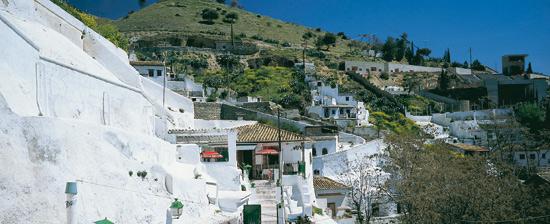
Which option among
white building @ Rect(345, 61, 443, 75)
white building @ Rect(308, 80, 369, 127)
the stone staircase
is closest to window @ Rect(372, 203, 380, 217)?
the stone staircase

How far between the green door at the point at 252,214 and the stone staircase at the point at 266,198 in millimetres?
527

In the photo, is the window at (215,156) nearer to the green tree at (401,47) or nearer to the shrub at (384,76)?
the shrub at (384,76)

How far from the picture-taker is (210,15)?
119m

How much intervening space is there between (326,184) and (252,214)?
12.7 meters

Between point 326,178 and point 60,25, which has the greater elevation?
point 60,25

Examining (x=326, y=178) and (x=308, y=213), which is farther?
(x=326, y=178)

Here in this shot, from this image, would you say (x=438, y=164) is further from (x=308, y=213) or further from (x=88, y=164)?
(x=88, y=164)

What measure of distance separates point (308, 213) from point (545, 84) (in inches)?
2427

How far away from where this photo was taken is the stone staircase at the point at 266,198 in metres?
26.2

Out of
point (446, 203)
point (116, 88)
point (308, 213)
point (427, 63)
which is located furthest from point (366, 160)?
point (427, 63)

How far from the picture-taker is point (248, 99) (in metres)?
57.2

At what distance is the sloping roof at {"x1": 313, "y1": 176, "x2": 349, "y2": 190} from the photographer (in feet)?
120

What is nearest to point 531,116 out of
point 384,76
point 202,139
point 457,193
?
point 384,76

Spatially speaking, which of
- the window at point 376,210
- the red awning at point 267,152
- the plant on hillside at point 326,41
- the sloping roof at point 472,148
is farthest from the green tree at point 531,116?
the plant on hillside at point 326,41
